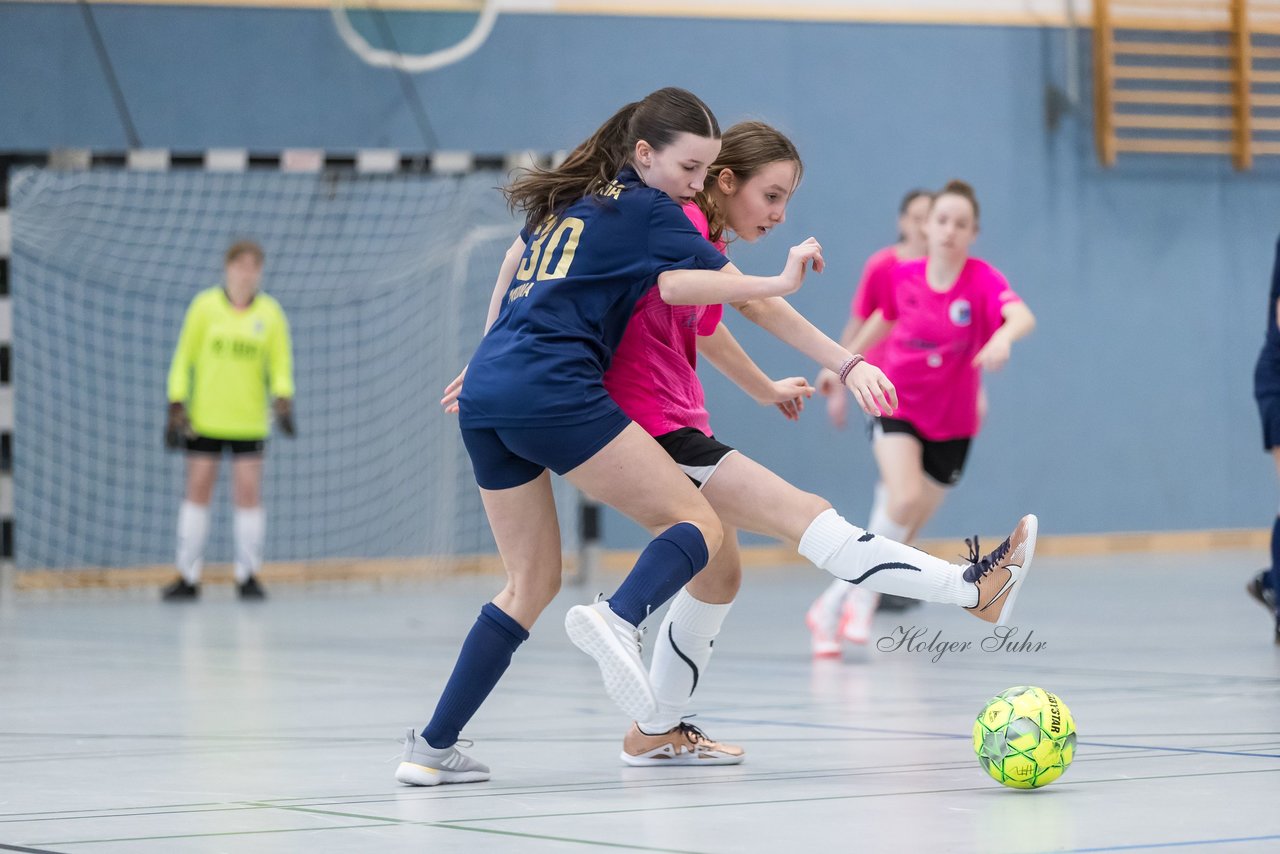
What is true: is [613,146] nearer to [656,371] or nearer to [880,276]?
[656,371]

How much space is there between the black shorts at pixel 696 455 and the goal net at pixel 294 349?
700cm

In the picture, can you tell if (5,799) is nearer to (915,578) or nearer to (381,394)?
(915,578)

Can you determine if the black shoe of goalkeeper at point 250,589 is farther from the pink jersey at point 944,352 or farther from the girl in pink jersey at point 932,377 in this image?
the pink jersey at point 944,352

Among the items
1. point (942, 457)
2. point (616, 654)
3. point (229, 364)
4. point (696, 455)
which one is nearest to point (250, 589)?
point (229, 364)

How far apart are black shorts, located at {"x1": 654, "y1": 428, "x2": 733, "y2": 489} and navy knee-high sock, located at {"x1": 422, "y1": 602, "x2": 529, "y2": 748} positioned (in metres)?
0.43

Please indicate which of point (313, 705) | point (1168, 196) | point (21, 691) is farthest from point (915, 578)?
point (1168, 196)

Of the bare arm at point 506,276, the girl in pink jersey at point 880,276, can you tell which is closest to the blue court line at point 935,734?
the bare arm at point 506,276

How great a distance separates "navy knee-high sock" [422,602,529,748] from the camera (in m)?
3.37

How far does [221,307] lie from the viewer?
9.80 meters

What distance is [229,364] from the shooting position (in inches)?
383

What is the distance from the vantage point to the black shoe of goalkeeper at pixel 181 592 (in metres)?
9.41

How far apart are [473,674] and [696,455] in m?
0.57

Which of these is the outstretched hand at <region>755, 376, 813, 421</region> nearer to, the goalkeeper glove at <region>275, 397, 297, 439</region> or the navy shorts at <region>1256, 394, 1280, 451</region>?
the navy shorts at <region>1256, 394, 1280, 451</region>

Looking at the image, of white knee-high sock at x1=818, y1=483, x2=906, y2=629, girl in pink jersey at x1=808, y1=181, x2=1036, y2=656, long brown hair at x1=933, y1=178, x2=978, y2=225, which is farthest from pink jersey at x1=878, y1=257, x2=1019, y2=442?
white knee-high sock at x1=818, y1=483, x2=906, y2=629
